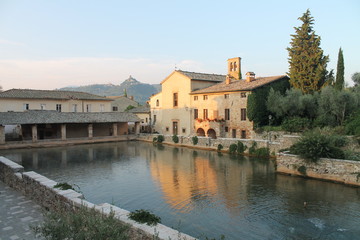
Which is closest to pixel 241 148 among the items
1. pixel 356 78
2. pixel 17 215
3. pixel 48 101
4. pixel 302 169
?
pixel 302 169

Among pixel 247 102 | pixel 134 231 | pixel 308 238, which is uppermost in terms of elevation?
pixel 247 102

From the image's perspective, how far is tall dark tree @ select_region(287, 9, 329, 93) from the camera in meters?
28.9

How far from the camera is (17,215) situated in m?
8.91

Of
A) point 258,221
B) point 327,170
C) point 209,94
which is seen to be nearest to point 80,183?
point 258,221

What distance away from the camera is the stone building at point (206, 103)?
30766 mm

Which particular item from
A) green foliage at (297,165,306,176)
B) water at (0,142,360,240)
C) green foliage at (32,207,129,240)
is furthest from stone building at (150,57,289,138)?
green foliage at (32,207,129,240)

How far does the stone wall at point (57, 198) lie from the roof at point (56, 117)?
65.3 feet

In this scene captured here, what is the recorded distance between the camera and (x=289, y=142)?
2188 cm

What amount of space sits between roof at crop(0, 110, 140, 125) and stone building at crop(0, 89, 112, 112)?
4.34 m

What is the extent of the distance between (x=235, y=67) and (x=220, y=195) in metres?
29.5

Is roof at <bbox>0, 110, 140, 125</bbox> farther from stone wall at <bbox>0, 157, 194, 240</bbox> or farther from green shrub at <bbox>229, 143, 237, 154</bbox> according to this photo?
stone wall at <bbox>0, 157, 194, 240</bbox>

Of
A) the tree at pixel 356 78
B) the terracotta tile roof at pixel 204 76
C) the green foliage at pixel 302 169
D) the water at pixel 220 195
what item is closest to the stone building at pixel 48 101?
the terracotta tile roof at pixel 204 76

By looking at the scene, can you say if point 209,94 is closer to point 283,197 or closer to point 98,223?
point 283,197

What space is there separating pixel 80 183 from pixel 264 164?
13.6 metres
